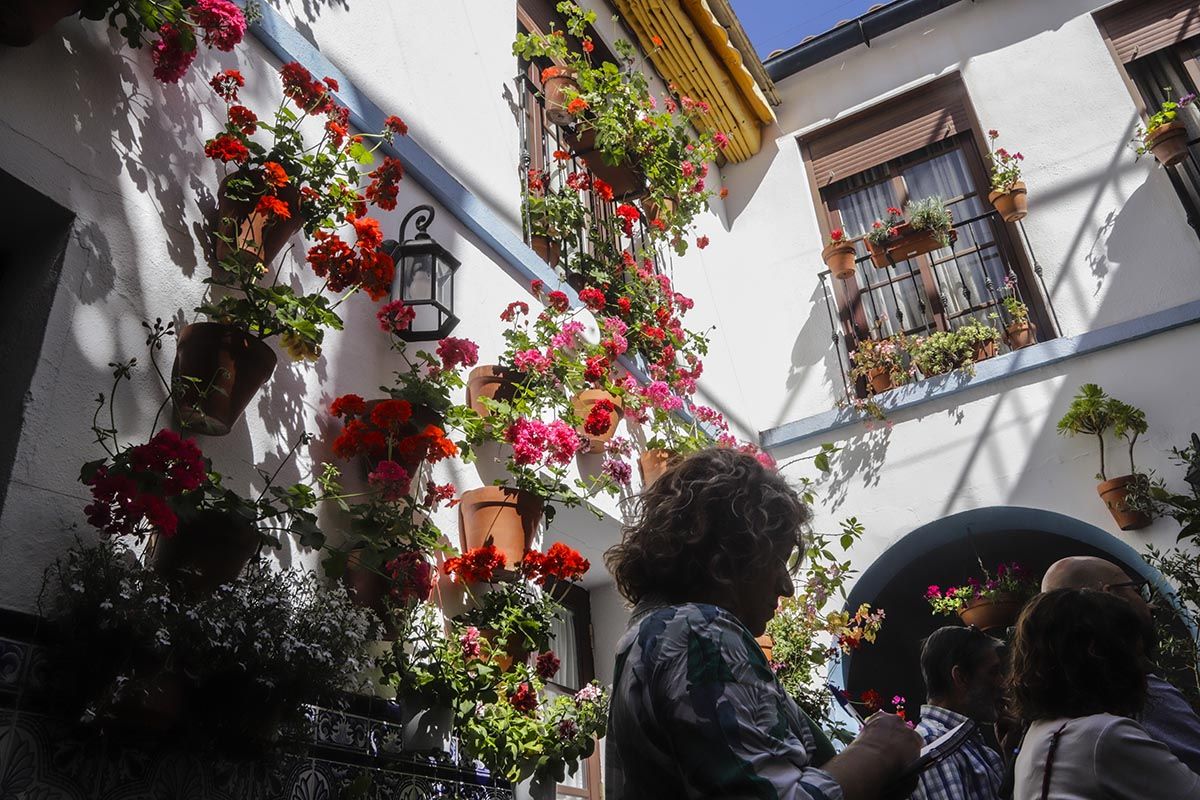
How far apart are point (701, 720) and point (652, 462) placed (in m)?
3.63

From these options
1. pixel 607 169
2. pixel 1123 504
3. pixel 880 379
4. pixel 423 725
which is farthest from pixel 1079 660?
pixel 880 379

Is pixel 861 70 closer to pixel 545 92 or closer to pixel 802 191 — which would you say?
pixel 802 191

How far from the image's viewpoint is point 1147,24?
662cm

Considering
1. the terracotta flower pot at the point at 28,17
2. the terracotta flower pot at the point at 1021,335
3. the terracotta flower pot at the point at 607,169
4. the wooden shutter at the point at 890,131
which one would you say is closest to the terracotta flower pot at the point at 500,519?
the terracotta flower pot at the point at 28,17

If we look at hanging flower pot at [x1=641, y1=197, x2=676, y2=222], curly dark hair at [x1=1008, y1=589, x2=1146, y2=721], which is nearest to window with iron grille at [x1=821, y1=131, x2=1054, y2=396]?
hanging flower pot at [x1=641, y1=197, x2=676, y2=222]

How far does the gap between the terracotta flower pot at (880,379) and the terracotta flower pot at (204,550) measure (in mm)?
5209

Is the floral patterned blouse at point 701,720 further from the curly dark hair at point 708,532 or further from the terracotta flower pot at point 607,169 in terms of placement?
the terracotta flower pot at point 607,169

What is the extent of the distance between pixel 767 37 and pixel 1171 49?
10.3 ft

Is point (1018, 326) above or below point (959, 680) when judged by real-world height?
above

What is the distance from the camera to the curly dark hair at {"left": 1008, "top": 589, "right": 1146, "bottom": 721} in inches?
72.7

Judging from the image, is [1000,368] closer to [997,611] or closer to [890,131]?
[997,611]

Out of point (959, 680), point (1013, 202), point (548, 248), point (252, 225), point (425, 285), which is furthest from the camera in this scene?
point (1013, 202)

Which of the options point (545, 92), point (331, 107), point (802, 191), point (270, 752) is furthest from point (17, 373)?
point (802, 191)

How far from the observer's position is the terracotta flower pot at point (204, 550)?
193cm
